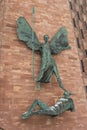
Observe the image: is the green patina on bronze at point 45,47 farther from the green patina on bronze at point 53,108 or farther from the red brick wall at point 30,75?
the green patina on bronze at point 53,108

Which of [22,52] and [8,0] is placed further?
[8,0]

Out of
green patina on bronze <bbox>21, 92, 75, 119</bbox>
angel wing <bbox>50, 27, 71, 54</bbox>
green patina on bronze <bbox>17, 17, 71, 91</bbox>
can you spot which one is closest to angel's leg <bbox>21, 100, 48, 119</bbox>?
green patina on bronze <bbox>21, 92, 75, 119</bbox>

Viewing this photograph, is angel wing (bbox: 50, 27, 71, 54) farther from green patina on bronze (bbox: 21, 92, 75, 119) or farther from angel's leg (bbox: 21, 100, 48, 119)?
angel's leg (bbox: 21, 100, 48, 119)

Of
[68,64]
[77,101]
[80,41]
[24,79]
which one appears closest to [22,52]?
[24,79]

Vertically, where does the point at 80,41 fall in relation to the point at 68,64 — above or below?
above

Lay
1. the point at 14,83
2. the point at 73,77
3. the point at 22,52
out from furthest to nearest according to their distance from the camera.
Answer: the point at 73,77 < the point at 22,52 < the point at 14,83

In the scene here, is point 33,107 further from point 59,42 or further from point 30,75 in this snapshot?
point 59,42

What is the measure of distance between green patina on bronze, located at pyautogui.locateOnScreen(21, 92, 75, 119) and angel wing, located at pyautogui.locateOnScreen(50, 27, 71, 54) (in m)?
2.10

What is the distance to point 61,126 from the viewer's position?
1083 centimetres

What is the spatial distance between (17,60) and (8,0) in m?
2.99

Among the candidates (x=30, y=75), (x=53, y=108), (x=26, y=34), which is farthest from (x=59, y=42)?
(x=53, y=108)

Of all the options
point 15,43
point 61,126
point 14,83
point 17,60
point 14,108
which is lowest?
point 61,126

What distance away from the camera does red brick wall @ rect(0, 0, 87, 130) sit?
404 inches

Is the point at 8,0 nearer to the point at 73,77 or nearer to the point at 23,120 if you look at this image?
the point at 73,77
